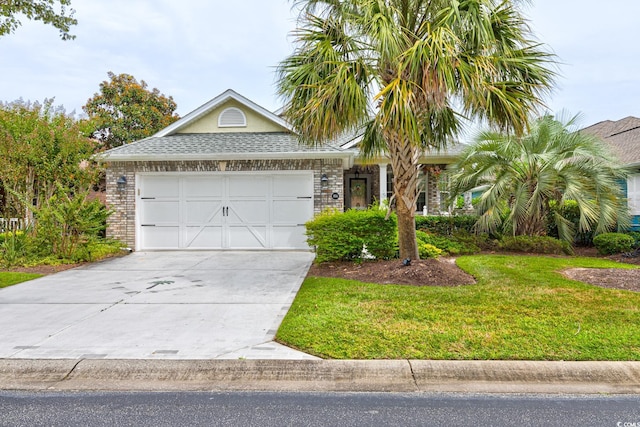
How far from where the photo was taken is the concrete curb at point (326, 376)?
3.32 metres

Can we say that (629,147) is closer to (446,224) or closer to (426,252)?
(446,224)

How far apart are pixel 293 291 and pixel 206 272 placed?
2.66 meters

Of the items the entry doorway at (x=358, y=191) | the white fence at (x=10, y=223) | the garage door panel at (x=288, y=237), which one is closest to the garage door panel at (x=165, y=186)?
the garage door panel at (x=288, y=237)

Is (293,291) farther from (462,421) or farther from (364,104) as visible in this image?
(462,421)

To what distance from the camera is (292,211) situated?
1173 cm

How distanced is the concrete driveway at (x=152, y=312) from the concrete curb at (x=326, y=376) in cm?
18

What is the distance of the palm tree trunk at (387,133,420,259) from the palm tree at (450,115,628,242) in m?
3.89

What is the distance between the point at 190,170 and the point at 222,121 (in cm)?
246

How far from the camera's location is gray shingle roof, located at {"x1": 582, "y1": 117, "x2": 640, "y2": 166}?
12023 millimetres

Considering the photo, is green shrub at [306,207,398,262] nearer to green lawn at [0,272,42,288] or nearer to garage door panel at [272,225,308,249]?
garage door panel at [272,225,308,249]

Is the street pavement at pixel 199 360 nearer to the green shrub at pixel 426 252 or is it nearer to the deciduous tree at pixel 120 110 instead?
the green shrub at pixel 426 252

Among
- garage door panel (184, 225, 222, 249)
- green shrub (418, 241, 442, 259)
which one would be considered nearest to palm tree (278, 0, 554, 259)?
green shrub (418, 241, 442, 259)

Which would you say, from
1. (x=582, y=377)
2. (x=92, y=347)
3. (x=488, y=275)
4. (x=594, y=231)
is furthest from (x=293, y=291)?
(x=594, y=231)

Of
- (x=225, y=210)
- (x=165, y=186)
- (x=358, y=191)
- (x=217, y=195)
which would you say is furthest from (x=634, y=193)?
(x=165, y=186)
